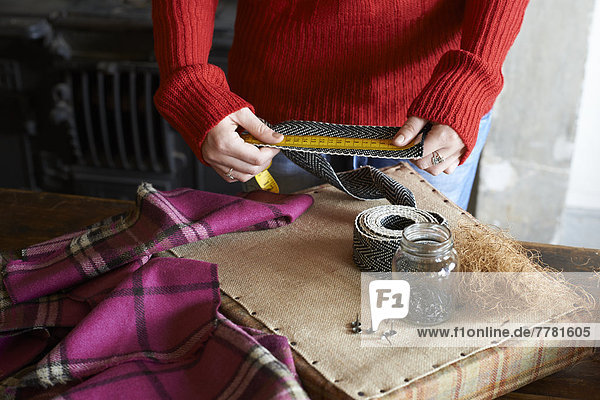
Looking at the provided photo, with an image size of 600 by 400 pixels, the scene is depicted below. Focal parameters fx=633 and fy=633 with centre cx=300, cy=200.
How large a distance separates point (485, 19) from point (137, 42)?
130 cm

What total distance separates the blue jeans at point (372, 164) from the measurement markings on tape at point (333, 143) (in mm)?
193

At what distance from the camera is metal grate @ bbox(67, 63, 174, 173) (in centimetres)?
206

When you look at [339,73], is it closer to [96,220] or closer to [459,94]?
[459,94]

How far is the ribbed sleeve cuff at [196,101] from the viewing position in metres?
0.99

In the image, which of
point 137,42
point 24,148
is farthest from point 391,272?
point 24,148

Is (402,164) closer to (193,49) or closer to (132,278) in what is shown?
(193,49)

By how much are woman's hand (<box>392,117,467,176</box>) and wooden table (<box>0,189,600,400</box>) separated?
210mm

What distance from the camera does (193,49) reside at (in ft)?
3.51

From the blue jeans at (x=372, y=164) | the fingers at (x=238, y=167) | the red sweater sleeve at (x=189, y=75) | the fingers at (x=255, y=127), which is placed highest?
the red sweater sleeve at (x=189, y=75)

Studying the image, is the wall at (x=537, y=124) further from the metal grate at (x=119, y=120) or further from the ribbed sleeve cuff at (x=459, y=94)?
the metal grate at (x=119, y=120)

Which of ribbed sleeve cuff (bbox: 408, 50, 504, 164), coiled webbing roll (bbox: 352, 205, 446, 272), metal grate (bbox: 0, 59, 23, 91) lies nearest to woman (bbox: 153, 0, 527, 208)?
ribbed sleeve cuff (bbox: 408, 50, 504, 164)

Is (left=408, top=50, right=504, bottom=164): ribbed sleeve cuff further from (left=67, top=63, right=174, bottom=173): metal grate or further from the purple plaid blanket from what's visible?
(left=67, top=63, right=174, bottom=173): metal grate

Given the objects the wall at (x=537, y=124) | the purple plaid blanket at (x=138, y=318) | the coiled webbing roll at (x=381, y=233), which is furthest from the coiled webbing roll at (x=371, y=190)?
the wall at (x=537, y=124)

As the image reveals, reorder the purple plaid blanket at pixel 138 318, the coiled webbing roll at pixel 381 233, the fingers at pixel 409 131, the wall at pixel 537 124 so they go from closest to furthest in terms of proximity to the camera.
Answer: the purple plaid blanket at pixel 138 318 < the coiled webbing roll at pixel 381 233 < the fingers at pixel 409 131 < the wall at pixel 537 124
